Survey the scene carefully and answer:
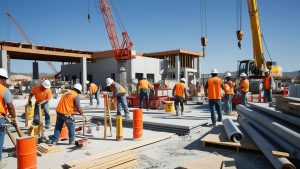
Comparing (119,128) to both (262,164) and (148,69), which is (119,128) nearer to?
(262,164)

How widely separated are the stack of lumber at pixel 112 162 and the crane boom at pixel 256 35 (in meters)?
15.3

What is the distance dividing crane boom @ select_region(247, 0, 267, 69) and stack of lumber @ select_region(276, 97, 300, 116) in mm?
12206

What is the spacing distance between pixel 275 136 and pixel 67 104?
187 inches

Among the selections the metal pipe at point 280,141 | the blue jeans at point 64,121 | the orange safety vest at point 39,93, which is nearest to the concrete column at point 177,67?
the orange safety vest at point 39,93

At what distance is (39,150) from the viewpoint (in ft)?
19.3

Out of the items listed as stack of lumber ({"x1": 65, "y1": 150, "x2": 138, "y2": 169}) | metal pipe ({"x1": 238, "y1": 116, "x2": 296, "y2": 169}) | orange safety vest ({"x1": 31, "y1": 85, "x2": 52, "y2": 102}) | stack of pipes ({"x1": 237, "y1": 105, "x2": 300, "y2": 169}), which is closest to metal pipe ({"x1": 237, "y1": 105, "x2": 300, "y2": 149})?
stack of pipes ({"x1": 237, "y1": 105, "x2": 300, "y2": 169})

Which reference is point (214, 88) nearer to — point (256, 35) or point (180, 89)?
point (180, 89)

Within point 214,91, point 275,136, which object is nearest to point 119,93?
point 214,91

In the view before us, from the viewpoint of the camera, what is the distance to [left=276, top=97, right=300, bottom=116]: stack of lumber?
5277 mm

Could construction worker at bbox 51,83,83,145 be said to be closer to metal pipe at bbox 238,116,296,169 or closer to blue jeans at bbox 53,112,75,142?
blue jeans at bbox 53,112,75,142

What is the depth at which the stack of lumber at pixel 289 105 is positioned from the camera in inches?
208

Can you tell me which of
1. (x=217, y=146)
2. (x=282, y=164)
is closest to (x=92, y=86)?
(x=217, y=146)

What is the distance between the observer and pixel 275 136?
5.28 m

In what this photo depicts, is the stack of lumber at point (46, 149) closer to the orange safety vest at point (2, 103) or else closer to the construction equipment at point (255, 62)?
the orange safety vest at point (2, 103)
